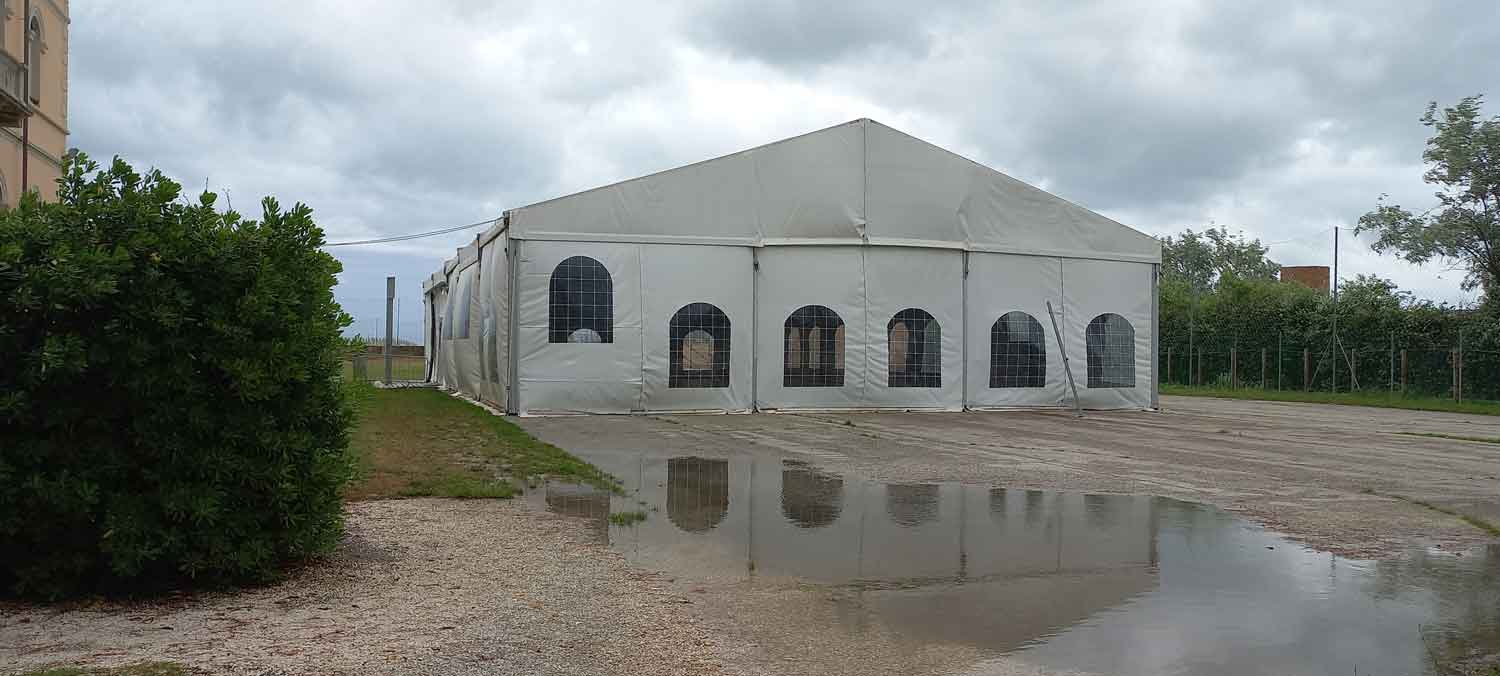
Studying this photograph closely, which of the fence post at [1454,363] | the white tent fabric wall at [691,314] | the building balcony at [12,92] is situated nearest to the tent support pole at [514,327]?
the white tent fabric wall at [691,314]

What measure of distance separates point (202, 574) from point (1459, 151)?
38615 mm

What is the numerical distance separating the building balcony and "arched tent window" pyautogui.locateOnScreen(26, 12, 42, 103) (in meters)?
3.98

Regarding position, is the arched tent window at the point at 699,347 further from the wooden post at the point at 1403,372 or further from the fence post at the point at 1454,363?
the wooden post at the point at 1403,372

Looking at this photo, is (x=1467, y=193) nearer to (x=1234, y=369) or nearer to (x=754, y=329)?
(x=1234, y=369)

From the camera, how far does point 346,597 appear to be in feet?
17.4

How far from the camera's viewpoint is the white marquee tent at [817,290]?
57.5 feet

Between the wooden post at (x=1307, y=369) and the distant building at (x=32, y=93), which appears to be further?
the wooden post at (x=1307, y=369)

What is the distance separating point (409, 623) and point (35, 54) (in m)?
28.0

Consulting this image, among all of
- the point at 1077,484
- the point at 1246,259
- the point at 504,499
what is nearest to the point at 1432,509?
the point at 1077,484

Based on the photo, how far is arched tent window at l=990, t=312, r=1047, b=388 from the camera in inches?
781

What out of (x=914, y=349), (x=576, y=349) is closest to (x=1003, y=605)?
(x=576, y=349)

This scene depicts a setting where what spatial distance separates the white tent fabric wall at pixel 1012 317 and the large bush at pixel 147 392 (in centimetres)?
1530

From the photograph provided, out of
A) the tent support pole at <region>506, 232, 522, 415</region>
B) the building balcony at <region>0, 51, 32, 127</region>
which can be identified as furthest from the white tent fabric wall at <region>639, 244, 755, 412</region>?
the building balcony at <region>0, 51, 32, 127</region>

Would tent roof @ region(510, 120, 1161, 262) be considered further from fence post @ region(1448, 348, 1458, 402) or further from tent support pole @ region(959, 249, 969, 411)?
fence post @ region(1448, 348, 1458, 402)
